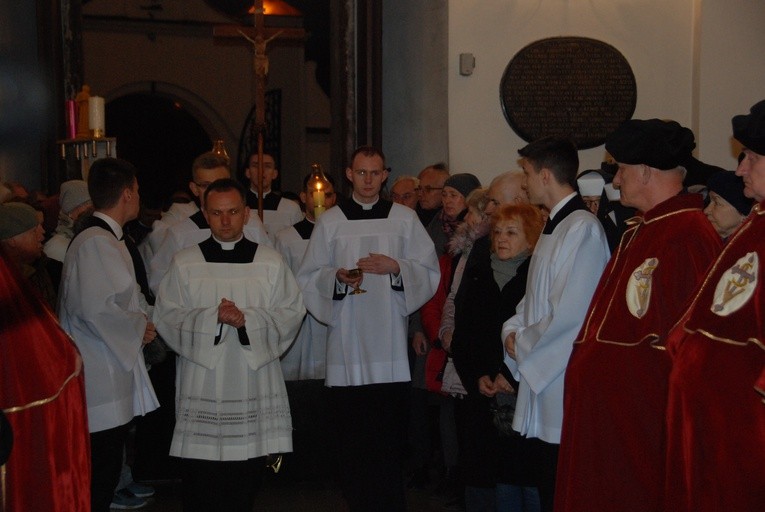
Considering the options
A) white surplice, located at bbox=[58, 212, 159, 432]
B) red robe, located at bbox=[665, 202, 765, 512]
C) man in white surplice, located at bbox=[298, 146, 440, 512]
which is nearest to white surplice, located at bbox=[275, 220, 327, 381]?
man in white surplice, located at bbox=[298, 146, 440, 512]

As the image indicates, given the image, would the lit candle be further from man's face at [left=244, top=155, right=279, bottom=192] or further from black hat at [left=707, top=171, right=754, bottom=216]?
black hat at [left=707, top=171, right=754, bottom=216]

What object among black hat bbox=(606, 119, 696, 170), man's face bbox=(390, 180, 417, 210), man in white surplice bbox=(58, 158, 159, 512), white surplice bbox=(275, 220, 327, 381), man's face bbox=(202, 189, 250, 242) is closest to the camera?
black hat bbox=(606, 119, 696, 170)

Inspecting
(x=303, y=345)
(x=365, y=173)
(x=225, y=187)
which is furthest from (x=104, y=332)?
(x=303, y=345)

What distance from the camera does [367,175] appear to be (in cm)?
669

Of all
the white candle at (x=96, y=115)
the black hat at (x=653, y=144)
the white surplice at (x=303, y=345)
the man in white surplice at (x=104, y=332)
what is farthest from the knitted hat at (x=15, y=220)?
the black hat at (x=653, y=144)

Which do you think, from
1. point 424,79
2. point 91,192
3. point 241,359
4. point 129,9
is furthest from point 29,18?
point 129,9

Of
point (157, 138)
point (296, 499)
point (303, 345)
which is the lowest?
point (296, 499)

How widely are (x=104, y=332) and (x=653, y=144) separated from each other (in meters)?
2.89

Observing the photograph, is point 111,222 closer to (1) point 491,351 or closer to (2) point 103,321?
(2) point 103,321

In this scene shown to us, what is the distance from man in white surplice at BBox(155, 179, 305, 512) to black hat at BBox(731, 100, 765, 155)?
289cm

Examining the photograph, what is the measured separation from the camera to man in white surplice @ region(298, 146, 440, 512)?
6.48 metres

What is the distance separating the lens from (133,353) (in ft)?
18.8

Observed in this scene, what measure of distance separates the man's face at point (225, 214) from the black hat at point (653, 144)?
7.31 feet

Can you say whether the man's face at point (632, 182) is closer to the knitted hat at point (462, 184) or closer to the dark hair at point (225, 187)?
the dark hair at point (225, 187)
